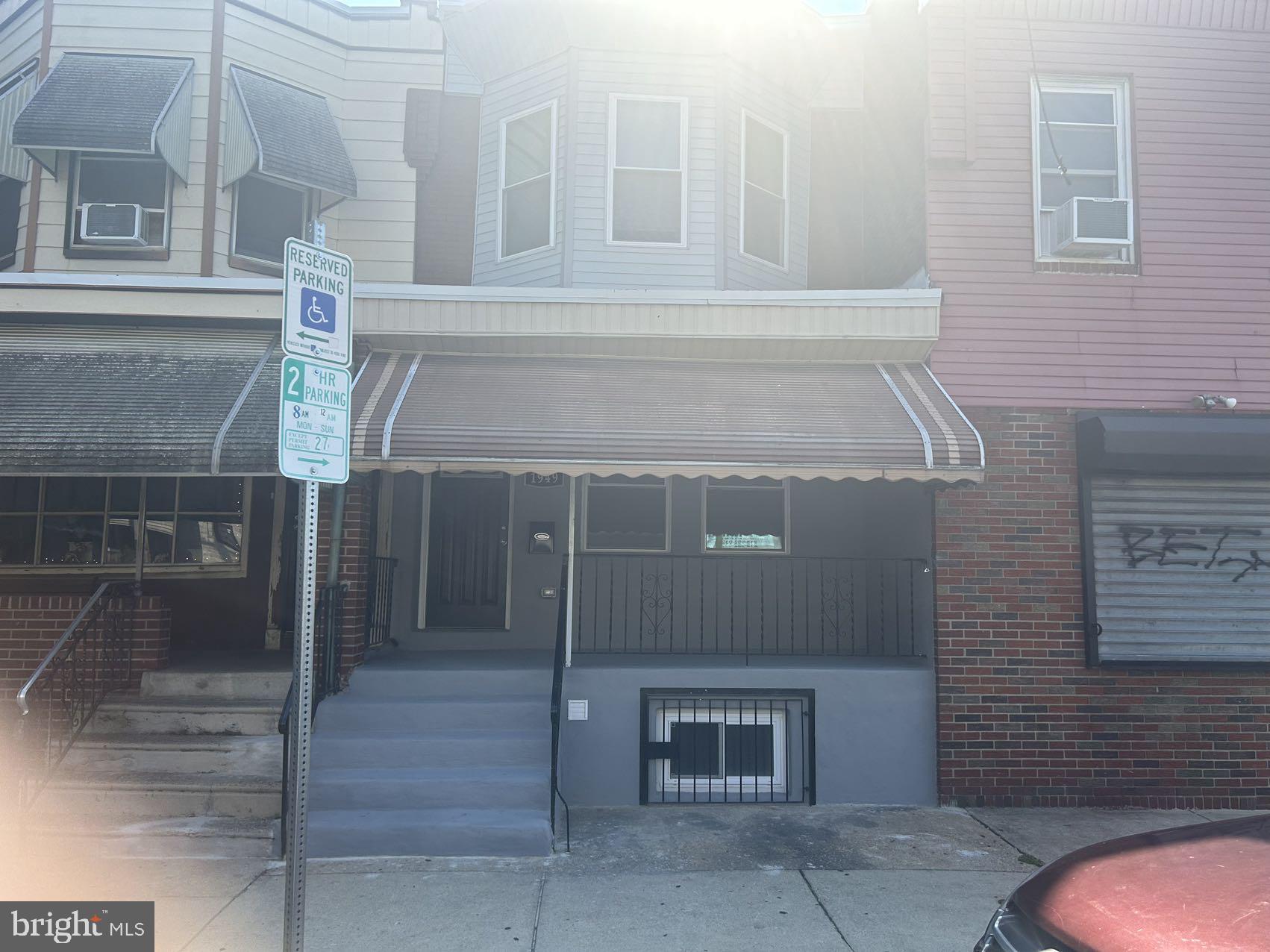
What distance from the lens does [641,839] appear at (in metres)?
6.45

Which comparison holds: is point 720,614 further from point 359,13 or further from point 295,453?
point 359,13

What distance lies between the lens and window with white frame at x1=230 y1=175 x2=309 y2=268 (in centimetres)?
895

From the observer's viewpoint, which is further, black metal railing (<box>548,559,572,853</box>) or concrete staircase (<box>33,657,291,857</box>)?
black metal railing (<box>548,559,572,853</box>)

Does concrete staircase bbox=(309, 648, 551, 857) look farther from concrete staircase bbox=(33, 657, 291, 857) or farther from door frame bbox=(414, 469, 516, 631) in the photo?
door frame bbox=(414, 469, 516, 631)

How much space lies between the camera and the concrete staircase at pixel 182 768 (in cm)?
624

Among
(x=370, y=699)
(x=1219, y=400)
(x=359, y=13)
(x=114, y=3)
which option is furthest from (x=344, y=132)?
(x=1219, y=400)

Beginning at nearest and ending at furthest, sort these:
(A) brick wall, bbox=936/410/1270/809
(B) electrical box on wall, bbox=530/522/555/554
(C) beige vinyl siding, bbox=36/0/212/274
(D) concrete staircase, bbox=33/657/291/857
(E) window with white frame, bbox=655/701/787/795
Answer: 1. (D) concrete staircase, bbox=33/657/291/857
2. (A) brick wall, bbox=936/410/1270/809
3. (E) window with white frame, bbox=655/701/787/795
4. (C) beige vinyl siding, bbox=36/0/212/274
5. (B) electrical box on wall, bbox=530/522/555/554

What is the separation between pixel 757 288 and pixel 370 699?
17.3 ft

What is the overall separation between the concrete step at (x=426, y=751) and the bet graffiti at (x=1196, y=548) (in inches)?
200

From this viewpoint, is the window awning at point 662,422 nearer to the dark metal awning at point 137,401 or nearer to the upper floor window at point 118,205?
the dark metal awning at point 137,401

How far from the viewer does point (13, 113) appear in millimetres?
8906

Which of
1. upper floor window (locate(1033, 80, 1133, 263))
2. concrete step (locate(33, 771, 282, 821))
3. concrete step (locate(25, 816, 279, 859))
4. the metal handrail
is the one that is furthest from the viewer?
upper floor window (locate(1033, 80, 1133, 263))

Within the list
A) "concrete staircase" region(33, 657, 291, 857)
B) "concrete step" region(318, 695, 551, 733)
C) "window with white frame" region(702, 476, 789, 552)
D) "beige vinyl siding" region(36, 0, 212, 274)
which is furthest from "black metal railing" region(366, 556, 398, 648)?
"beige vinyl siding" region(36, 0, 212, 274)

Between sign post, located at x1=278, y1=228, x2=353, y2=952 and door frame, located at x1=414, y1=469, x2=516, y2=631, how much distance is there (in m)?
5.37
